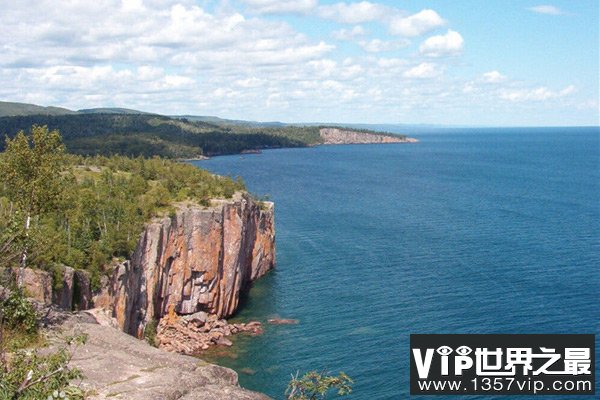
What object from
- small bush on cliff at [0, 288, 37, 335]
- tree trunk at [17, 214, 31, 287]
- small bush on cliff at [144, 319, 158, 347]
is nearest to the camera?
small bush on cliff at [0, 288, 37, 335]

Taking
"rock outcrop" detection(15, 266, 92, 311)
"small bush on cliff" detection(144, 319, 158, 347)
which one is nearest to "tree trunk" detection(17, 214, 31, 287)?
"rock outcrop" detection(15, 266, 92, 311)

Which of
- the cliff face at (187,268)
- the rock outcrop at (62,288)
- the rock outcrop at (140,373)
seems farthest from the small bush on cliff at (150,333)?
the rock outcrop at (140,373)

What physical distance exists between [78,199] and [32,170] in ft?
88.4

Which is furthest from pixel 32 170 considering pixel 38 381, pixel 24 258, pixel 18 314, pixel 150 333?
pixel 150 333

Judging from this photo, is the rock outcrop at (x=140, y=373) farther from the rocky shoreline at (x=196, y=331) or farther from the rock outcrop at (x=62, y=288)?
the rocky shoreline at (x=196, y=331)

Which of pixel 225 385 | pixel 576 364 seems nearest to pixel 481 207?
pixel 576 364

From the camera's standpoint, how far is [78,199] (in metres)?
53.7

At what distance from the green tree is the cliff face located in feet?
56.3

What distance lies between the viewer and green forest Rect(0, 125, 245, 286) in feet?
91.0

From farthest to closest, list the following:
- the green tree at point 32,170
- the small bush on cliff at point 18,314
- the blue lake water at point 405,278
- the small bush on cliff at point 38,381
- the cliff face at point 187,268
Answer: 1. the blue lake water at point 405,278
2. the cliff face at point 187,268
3. the green tree at point 32,170
4. the small bush on cliff at point 18,314
5. the small bush on cliff at point 38,381

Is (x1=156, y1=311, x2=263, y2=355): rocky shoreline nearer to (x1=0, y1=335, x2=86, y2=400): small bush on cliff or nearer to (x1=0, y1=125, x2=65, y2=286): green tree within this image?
(x1=0, y1=125, x2=65, y2=286): green tree

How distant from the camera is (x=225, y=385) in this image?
71.4ft

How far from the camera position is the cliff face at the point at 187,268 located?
5028 cm

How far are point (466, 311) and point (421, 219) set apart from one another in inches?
1828
